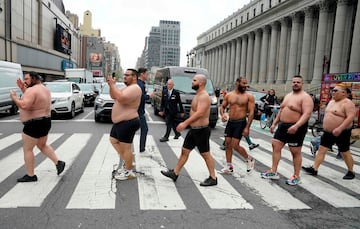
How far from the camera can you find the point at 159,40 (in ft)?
Answer: 579

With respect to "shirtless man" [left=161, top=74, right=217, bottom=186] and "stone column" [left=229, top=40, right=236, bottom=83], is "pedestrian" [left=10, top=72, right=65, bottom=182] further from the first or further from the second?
"stone column" [left=229, top=40, right=236, bottom=83]

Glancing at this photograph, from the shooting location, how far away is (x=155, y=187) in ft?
16.2

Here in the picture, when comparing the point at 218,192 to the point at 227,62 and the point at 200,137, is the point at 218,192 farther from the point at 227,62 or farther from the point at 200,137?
the point at 227,62

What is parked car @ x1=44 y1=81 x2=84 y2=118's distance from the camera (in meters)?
13.6

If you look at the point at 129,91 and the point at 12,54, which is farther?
the point at 12,54

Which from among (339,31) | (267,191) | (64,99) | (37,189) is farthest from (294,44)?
(37,189)

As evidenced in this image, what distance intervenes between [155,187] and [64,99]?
Result: 1020 centimetres

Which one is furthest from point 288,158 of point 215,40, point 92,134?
point 215,40

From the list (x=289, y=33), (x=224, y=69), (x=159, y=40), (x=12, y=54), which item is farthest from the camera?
(x=159, y=40)

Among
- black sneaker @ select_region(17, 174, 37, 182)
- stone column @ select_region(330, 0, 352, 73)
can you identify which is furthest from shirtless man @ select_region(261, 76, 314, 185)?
stone column @ select_region(330, 0, 352, 73)

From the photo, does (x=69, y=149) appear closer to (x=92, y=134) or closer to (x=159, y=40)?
(x=92, y=134)

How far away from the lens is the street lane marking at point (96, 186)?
415 centimetres

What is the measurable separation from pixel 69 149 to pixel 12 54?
100ft

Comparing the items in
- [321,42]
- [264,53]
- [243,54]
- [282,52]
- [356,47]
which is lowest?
[356,47]
